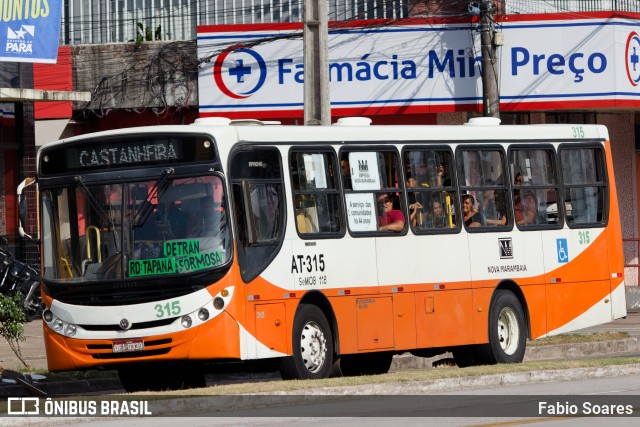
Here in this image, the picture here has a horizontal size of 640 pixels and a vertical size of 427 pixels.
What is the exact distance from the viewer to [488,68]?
28484mm

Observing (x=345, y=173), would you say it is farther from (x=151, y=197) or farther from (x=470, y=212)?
(x=151, y=197)

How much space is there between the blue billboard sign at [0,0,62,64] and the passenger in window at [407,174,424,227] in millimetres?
9416

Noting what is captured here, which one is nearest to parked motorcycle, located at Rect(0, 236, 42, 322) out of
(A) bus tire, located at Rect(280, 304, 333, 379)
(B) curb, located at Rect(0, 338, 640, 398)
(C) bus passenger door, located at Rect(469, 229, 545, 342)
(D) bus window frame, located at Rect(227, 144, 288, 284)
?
(B) curb, located at Rect(0, 338, 640, 398)

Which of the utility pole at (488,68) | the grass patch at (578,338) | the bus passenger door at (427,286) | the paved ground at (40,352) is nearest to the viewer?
the bus passenger door at (427,286)

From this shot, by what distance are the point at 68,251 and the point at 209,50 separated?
648 inches

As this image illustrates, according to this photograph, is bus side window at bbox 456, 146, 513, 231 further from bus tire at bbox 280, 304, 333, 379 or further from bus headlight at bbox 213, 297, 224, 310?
bus headlight at bbox 213, 297, 224, 310

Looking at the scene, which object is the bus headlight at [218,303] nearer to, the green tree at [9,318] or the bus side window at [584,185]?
the green tree at [9,318]

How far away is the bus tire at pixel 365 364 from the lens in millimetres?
19234

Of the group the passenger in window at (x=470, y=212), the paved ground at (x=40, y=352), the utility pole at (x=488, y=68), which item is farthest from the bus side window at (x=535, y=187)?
the utility pole at (x=488, y=68)

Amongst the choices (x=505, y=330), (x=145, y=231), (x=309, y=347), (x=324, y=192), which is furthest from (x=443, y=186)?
(x=145, y=231)

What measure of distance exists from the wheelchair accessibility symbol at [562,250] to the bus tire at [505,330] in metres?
0.95

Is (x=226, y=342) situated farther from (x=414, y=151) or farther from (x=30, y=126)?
(x=30, y=126)

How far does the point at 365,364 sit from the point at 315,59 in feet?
17.8

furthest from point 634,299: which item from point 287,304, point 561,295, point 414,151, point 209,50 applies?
point 287,304
